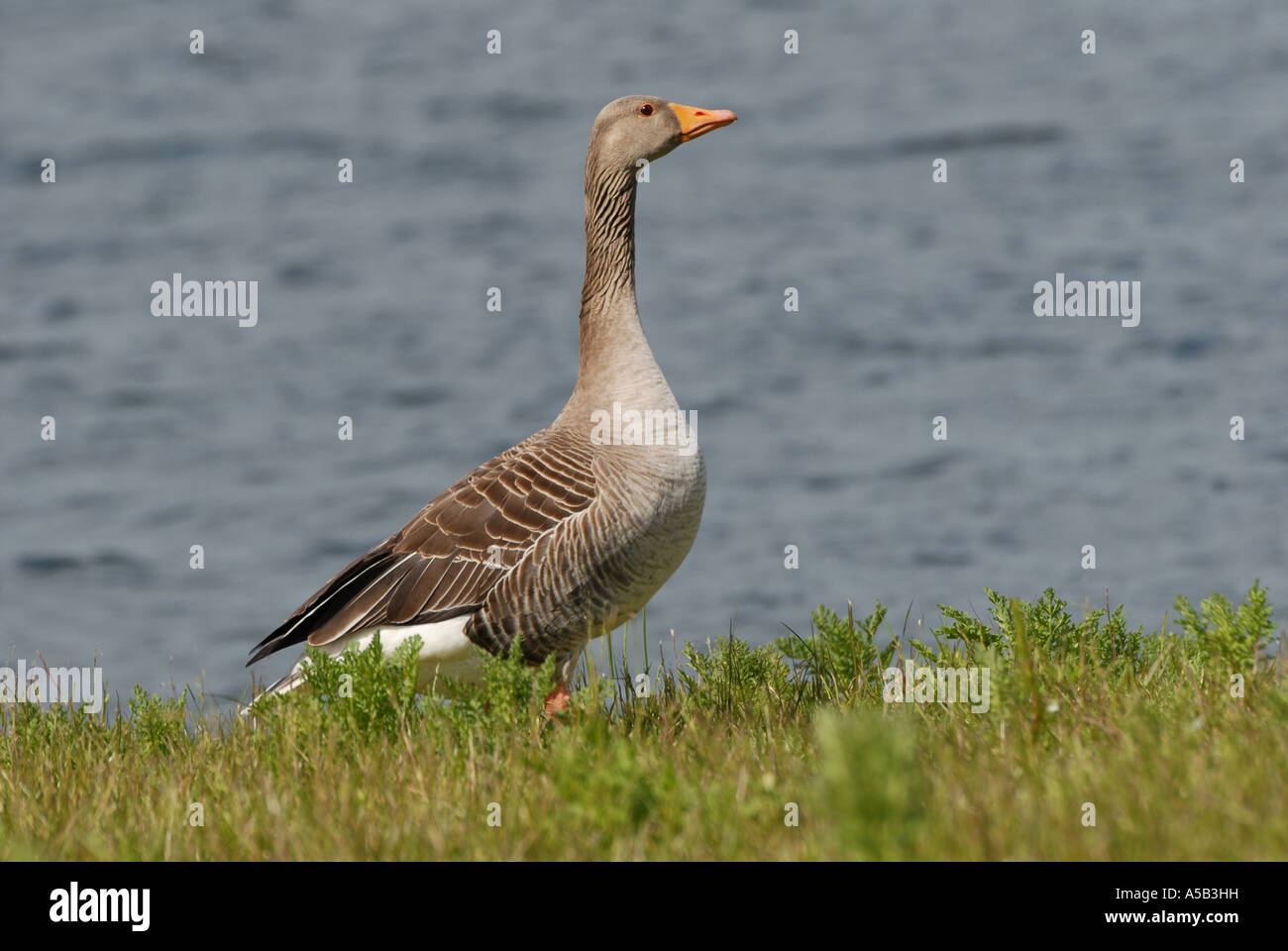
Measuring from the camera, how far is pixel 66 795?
5.57 metres

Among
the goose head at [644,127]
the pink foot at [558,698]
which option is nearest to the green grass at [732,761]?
the pink foot at [558,698]

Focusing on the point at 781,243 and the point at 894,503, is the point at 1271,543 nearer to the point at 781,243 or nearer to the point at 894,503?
the point at 894,503

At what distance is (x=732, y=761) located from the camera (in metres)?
5.12

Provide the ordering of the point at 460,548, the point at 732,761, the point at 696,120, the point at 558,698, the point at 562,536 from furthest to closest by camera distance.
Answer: the point at 696,120 → the point at 460,548 → the point at 558,698 → the point at 562,536 → the point at 732,761

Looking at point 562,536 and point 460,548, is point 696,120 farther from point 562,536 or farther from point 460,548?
point 460,548

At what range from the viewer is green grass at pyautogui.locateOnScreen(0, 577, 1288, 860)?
3.94 metres

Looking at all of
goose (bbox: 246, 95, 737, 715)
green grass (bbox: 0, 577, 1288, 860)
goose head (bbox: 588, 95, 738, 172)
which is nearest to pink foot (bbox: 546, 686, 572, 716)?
goose (bbox: 246, 95, 737, 715)

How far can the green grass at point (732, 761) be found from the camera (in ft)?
12.9

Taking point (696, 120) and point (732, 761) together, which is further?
point (696, 120)

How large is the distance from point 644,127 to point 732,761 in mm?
3896

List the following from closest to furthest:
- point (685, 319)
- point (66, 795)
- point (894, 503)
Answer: point (66, 795) → point (894, 503) → point (685, 319)

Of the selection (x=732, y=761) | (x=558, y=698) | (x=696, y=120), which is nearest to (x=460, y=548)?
(x=558, y=698)

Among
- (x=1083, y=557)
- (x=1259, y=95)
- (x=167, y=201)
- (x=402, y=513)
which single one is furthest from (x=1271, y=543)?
(x=167, y=201)

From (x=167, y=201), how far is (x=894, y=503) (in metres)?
17.0
